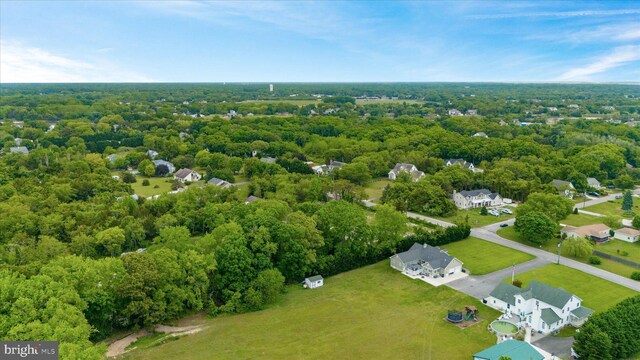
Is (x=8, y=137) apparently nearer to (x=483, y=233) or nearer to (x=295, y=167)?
(x=295, y=167)

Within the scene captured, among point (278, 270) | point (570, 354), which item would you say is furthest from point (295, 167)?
point (570, 354)

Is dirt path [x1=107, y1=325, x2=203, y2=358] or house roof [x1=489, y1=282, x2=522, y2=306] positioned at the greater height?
house roof [x1=489, y1=282, x2=522, y2=306]

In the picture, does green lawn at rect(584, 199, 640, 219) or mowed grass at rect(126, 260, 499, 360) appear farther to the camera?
green lawn at rect(584, 199, 640, 219)

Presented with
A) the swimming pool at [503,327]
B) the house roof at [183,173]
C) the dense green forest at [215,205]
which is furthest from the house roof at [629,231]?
the house roof at [183,173]

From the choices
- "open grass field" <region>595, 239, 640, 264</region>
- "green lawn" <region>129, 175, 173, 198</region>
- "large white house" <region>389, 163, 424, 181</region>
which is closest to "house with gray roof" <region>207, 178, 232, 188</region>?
"green lawn" <region>129, 175, 173, 198</region>

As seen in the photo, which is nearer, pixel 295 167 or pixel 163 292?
pixel 163 292

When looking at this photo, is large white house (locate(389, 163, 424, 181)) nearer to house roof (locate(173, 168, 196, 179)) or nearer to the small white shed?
house roof (locate(173, 168, 196, 179))

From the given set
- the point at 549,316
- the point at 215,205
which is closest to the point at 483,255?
the point at 549,316
